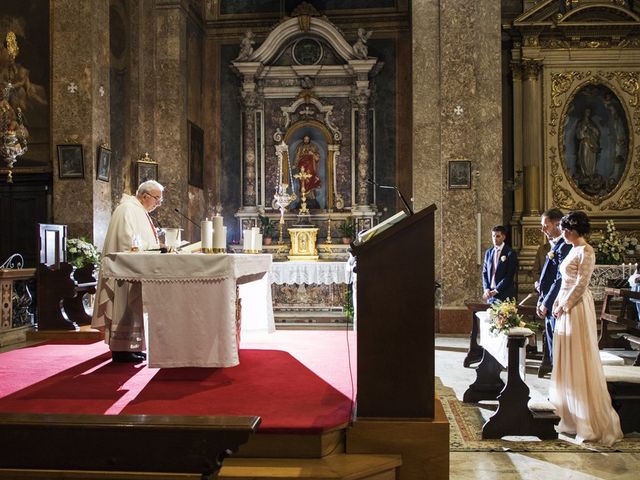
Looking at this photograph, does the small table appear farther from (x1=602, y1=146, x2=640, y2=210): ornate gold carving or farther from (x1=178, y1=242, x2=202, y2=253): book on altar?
(x1=602, y1=146, x2=640, y2=210): ornate gold carving

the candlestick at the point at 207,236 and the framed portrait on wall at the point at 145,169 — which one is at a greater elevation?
the framed portrait on wall at the point at 145,169

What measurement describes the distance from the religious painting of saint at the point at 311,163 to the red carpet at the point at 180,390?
7880 mm

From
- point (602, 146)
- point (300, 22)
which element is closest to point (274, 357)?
point (300, 22)

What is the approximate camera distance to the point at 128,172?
12.0 m

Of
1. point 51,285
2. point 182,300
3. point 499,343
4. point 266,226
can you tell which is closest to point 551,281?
point 499,343

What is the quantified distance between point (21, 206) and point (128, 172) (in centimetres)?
201

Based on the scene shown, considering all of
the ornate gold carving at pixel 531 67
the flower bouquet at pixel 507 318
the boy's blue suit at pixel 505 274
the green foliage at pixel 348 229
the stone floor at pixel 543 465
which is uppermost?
the ornate gold carving at pixel 531 67

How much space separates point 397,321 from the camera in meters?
3.98

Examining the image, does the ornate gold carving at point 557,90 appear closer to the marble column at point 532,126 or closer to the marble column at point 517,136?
the marble column at point 532,126

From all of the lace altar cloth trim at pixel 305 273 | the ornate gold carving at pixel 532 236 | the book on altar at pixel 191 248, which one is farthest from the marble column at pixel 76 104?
the ornate gold carving at pixel 532 236

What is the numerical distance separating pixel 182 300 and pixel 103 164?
6.08 meters

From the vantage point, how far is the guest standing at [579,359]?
5098 millimetres

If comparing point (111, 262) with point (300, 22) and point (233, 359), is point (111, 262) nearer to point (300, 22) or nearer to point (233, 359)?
point (233, 359)

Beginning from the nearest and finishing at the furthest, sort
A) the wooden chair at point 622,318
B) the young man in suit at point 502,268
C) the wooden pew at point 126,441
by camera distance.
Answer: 1. the wooden pew at point 126,441
2. the wooden chair at point 622,318
3. the young man in suit at point 502,268
